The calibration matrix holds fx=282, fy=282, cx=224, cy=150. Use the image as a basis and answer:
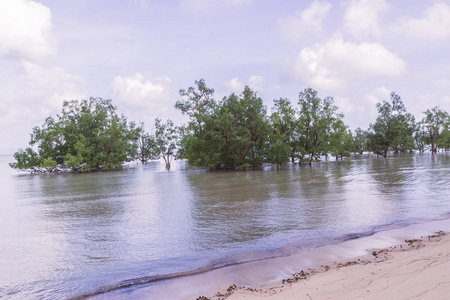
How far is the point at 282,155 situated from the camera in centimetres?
3553

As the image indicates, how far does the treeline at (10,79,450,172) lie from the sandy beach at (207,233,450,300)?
27733mm

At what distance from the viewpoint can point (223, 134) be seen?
34.2 m

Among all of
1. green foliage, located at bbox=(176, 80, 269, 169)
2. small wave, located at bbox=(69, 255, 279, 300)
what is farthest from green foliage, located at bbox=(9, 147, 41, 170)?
small wave, located at bbox=(69, 255, 279, 300)

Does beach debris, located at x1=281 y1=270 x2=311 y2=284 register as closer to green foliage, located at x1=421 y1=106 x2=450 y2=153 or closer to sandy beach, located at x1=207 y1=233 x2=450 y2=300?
sandy beach, located at x1=207 y1=233 x2=450 y2=300

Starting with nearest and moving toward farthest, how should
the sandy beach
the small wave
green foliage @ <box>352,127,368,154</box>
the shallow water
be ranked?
the sandy beach → the small wave → the shallow water → green foliage @ <box>352,127,368,154</box>

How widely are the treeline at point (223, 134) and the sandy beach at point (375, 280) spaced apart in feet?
91.0

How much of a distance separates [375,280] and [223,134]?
99.3 feet

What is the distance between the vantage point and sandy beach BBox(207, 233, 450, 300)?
380 centimetres

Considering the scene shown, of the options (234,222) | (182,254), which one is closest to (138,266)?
(182,254)

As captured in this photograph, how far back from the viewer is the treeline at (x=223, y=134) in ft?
114

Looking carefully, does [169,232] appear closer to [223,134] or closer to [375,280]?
[375,280]

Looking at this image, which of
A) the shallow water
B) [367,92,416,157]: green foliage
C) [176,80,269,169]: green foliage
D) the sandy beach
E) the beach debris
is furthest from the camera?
[367,92,416,157]: green foliage

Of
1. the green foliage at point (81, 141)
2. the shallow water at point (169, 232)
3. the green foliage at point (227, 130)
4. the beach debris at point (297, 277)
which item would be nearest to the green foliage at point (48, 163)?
the green foliage at point (81, 141)

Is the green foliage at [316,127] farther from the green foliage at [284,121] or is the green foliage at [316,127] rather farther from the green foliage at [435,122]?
→ the green foliage at [435,122]
